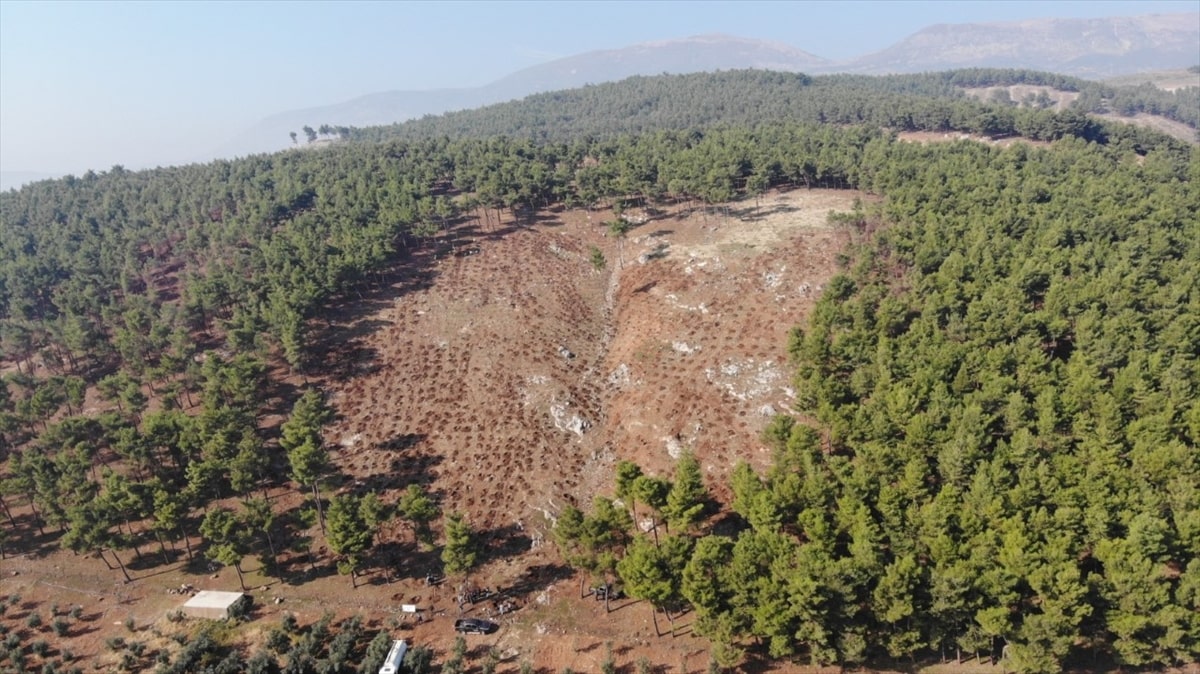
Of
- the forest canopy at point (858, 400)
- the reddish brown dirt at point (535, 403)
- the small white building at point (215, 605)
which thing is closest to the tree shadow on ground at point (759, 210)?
the reddish brown dirt at point (535, 403)

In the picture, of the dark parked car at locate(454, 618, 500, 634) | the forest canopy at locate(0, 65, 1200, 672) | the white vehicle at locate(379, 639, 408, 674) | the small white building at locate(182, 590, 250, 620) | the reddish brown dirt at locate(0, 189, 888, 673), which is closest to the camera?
the forest canopy at locate(0, 65, 1200, 672)

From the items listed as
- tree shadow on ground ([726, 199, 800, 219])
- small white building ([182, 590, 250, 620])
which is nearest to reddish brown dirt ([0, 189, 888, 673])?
tree shadow on ground ([726, 199, 800, 219])

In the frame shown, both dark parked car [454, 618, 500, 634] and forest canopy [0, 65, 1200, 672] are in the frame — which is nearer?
forest canopy [0, 65, 1200, 672]

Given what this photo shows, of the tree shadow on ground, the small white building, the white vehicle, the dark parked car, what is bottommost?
the dark parked car

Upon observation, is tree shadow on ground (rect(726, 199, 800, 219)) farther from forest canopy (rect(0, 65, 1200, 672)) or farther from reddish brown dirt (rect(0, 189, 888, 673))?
forest canopy (rect(0, 65, 1200, 672))

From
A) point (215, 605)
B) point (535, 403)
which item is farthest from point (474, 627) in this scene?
point (535, 403)
